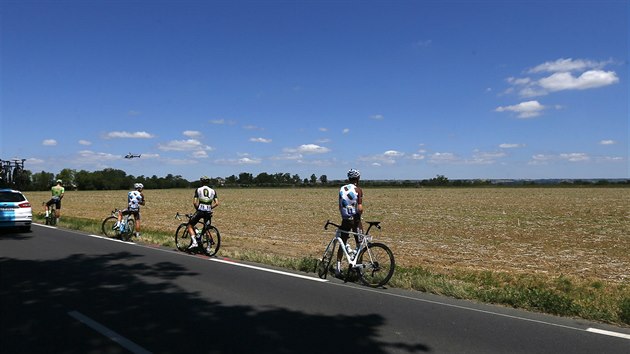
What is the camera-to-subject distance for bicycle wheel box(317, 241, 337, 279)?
26.9 feet

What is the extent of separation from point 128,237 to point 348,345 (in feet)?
36.0

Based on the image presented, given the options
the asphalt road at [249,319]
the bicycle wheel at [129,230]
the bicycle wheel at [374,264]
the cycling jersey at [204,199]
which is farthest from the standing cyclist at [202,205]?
the bicycle wheel at [374,264]

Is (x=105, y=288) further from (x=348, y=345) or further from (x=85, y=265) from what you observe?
(x=348, y=345)

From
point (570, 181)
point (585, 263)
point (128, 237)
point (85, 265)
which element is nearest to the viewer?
point (85, 265)

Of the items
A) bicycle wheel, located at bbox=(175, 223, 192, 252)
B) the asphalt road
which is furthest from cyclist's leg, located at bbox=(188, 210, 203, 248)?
the asphalt road

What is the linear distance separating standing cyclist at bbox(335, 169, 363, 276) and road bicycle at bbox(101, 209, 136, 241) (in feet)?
27.1

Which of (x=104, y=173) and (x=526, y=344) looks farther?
(x=104, y=173)

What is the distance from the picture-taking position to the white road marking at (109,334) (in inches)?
173

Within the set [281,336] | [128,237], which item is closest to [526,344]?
[281,336]

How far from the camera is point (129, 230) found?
13.9m

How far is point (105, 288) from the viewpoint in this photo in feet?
22.9

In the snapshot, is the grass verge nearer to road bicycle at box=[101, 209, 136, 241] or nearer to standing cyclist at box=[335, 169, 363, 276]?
standing cyclist at box=[335, 169, 363, 276]

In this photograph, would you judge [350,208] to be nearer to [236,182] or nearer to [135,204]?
[135,204]

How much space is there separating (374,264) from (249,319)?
294 centimetres
